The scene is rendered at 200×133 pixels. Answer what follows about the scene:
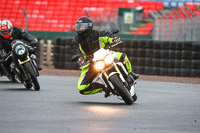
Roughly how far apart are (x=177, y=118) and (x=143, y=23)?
16.7 m

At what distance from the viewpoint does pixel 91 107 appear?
8.25 m

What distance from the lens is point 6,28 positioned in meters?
11.7

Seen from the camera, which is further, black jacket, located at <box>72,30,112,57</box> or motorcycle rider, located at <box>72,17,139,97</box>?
black jacket, located at <box>72,30,112,57</box>

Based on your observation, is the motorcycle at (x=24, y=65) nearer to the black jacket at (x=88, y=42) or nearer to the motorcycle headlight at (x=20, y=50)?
the motorcycle headlight at (x=20, y=50)

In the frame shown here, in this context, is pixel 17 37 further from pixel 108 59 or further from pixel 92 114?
pixel 92 114

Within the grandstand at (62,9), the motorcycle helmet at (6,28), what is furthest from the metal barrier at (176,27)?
the motorcycle helmet at (6,28)

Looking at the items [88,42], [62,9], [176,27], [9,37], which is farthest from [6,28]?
[62,9]

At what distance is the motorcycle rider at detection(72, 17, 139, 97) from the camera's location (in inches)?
348

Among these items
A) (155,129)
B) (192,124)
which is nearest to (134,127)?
(155,129)

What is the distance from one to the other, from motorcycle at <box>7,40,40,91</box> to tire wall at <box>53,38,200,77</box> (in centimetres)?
751

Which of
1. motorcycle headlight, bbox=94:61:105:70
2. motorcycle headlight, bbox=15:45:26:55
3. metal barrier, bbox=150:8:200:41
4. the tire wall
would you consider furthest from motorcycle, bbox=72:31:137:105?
metal barrier, bbox=150:8:200:41

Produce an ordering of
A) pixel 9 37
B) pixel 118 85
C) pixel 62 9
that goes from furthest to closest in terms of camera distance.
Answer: pixel 62 9, pixel 9 37, pixel 118 85

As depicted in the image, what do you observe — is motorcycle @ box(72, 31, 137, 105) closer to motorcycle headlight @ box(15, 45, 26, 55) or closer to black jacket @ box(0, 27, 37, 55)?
motorcycle headlight @ box(15, 45, 26, 55)

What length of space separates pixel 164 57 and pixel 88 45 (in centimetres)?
934
